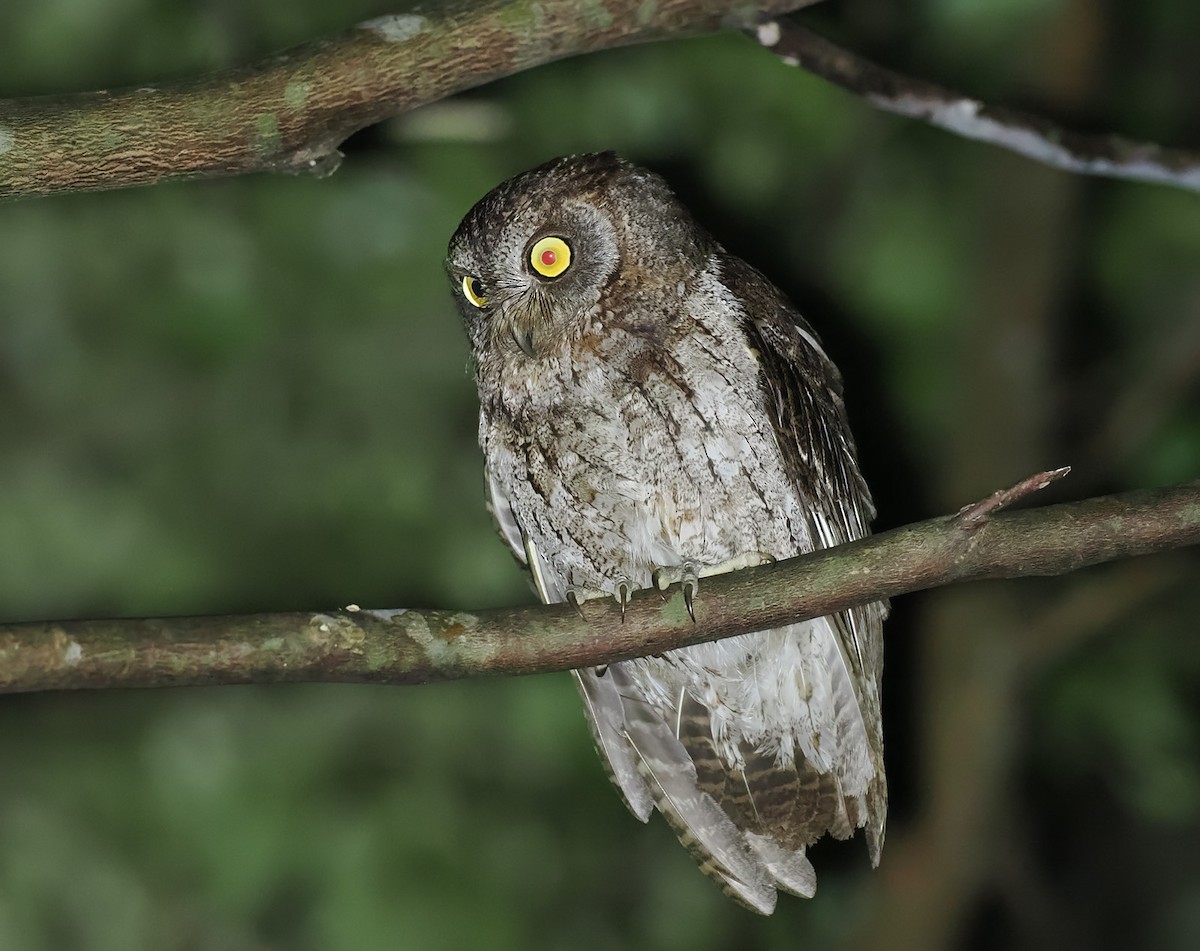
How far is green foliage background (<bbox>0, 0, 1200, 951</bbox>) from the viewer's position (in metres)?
3.92

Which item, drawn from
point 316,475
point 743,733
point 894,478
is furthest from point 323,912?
point 894,478

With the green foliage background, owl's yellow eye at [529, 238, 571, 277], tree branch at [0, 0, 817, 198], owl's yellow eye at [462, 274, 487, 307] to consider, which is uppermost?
tree branch at [0, 0, 817, 198]

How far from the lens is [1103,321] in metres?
4.73

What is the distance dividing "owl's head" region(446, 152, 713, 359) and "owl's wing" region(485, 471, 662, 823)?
1.38 feet

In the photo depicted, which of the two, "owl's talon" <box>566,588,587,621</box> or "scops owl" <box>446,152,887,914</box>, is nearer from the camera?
"owl's talon" <box>566,588,587,621</box>

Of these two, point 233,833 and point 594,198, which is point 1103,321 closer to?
point 594,198

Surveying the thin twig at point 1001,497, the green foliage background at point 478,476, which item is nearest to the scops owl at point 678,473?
the thin twig at point 1001,497

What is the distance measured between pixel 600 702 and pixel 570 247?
1.05 meters

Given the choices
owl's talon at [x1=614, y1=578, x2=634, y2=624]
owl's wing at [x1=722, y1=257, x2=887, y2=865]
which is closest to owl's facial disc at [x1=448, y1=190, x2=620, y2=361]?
owl's wing at [x1=722, y1=257, x2=887, y2=865]

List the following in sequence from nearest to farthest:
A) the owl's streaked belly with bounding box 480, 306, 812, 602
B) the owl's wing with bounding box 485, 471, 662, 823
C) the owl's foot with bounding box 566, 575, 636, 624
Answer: the owl's foot with bounding box 566, 575, 636, 624 → the owl's streaked belly with bounding box 480, 306, 812, 602 → the owl's wing with bounding box 485, 471, 662, 823

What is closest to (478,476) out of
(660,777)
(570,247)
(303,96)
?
(660,777)

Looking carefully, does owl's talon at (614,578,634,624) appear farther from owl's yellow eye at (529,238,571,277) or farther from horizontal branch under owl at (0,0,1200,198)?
horizontal branch under owl at (0,0,1200,198)

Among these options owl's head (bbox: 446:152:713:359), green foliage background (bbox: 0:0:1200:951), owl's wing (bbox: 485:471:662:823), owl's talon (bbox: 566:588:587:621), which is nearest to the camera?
owl's talon (bbox: 566:588:587:621)

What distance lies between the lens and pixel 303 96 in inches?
67.7
